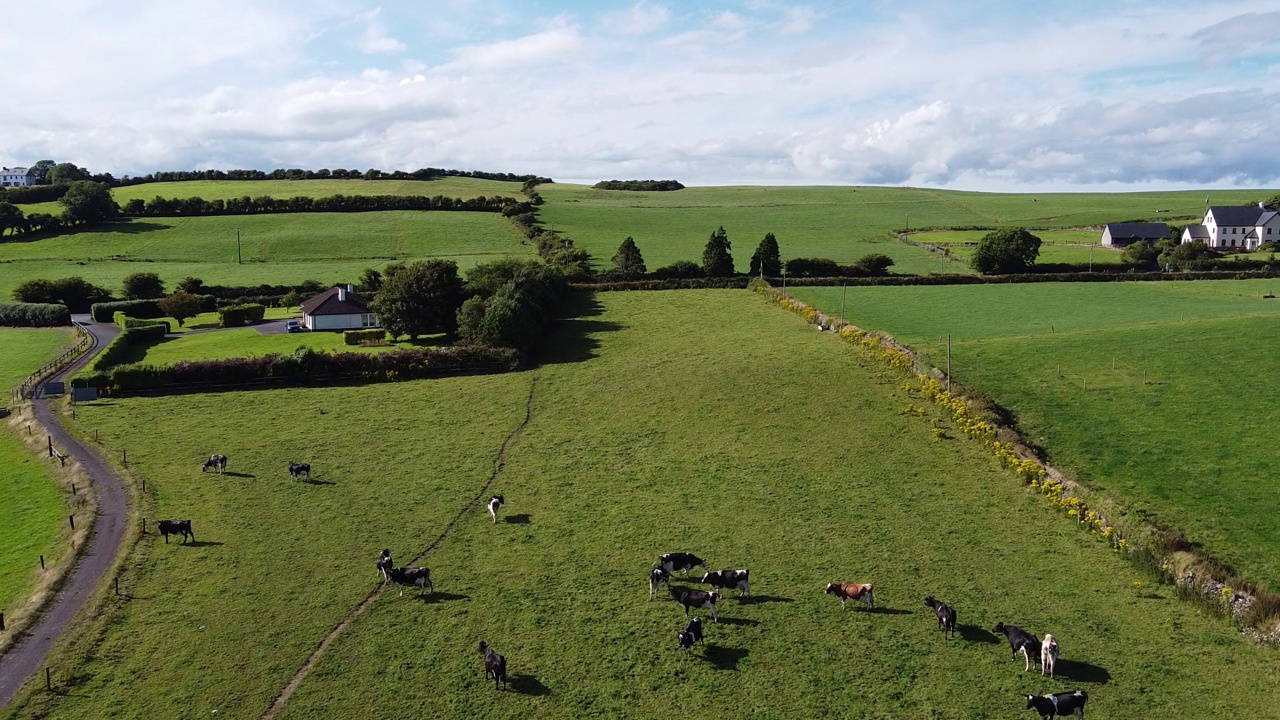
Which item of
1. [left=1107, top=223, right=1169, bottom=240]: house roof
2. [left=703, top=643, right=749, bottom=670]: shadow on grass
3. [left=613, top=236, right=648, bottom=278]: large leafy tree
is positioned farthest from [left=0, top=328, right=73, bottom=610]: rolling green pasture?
[left=1107, top=223, right=1169, bottom=240]: house roof

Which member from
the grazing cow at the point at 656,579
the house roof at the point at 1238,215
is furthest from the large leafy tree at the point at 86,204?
the house roof at the point at 1238,215

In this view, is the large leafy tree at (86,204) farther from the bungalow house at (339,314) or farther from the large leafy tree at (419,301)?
the large leafy tree at (419,301)

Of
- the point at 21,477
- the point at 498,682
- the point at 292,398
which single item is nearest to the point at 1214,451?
the point at 498,682

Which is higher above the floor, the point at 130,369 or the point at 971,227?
the point at 971,227

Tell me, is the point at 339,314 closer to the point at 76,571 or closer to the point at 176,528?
the point at 176,528

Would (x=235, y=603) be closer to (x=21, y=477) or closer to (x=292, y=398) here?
(x=21, y=477)

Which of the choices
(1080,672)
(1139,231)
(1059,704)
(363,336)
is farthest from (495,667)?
(1139,231)
